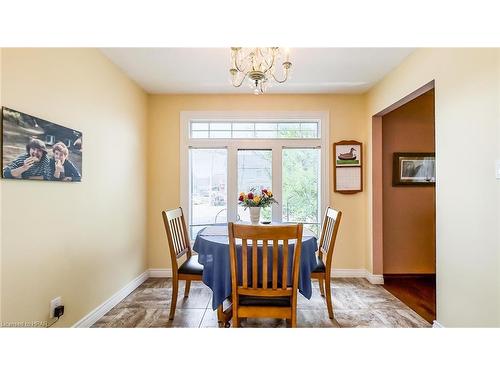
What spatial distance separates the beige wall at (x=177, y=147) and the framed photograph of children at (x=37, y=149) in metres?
1.53

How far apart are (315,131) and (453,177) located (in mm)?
2002

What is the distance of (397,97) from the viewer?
9.47 feet

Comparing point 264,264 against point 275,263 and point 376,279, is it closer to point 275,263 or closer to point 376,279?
point 275,263

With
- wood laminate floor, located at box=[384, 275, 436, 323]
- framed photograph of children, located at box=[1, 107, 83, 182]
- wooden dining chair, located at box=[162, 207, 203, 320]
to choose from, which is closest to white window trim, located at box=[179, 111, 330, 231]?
wooden dining chair, located at box=[162, 207, 203, 320]

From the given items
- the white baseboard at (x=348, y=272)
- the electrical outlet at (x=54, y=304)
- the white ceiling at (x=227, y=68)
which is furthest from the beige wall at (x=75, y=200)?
the white baseboard at (x=348, y=272)

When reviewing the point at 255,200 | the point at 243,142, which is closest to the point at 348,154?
the point at 243,142

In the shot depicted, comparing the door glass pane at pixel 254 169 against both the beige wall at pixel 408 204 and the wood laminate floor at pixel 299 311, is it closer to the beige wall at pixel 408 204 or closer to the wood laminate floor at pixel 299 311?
the wood laminate floor at pixel 299 311

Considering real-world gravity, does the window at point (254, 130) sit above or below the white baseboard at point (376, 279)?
above

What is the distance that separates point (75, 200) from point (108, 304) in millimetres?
1149

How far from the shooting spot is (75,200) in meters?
2.21

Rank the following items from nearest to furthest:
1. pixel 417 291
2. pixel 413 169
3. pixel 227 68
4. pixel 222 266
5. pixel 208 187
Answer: pixel 222 266 < pixel 227 68 < pixel 417 291 < pixel 413 169 < pixel 208 187

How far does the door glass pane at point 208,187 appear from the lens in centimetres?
380
